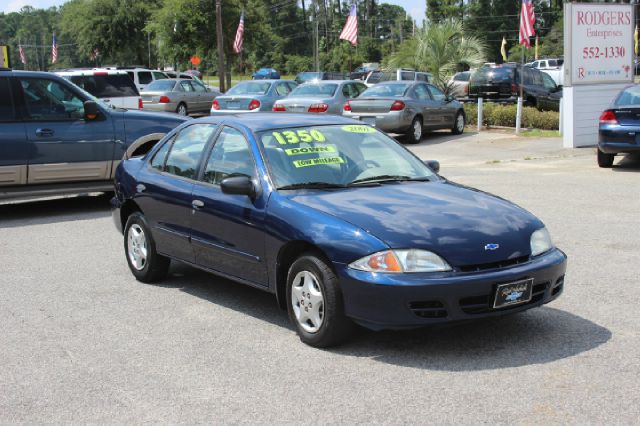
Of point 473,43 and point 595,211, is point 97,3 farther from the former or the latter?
point 595,211

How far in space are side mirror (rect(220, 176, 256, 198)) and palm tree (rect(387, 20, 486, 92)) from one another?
2474 cm

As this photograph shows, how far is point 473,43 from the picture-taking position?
31.3 meters

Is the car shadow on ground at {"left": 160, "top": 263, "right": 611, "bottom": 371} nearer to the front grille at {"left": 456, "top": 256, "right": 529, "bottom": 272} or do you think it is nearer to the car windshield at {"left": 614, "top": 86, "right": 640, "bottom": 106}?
the front grille at {"left": 456, "top": 256, "right": 529, "bottom": 272}

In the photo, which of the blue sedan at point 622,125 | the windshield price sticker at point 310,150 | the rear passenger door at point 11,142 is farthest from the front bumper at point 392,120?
the windshield price sticker at point 310,150

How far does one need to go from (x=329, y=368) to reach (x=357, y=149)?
1.98m

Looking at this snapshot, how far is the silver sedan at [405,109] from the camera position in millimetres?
21875

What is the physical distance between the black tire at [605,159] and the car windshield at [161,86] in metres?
19.5

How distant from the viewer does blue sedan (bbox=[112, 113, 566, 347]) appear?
5316 millimetres

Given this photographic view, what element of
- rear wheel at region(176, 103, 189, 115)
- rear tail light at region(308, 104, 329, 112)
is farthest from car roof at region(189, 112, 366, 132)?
rear wheel at region(176, 103, 189, 115)

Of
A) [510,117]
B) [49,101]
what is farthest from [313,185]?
[510,117]

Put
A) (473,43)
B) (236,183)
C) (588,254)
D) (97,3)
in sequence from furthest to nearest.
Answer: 1. (97,3)
2. (473,43)
3. (588,254)
4. (236,183)

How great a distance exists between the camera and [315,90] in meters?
24.0

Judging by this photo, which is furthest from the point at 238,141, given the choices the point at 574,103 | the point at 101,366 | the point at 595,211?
the point at 574,103

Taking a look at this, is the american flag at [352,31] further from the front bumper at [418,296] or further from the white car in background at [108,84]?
the front bumper at [418,296]
